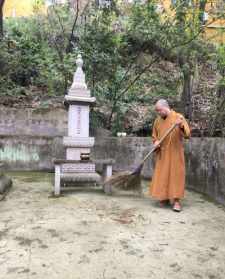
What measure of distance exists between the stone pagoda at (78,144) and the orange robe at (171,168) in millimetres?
1384

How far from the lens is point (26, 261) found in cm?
280

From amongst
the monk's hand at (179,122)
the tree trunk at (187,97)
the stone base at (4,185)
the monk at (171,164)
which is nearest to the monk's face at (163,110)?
the monk at (171,164)

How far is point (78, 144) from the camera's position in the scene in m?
5.86

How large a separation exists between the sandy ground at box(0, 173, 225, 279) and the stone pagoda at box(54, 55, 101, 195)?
51cm

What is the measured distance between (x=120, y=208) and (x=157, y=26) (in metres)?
4.71

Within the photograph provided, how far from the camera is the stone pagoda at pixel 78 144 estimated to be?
5.71 m

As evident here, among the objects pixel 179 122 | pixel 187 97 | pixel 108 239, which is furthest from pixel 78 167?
pixel 187 97

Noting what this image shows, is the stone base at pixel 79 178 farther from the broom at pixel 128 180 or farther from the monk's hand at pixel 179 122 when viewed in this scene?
the monk's hand at pixel 179 122

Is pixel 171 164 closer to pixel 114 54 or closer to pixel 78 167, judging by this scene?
pixel 78 167

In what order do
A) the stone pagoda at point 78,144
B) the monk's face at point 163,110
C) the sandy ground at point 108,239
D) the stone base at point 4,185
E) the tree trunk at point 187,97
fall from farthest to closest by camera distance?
1. the tree trunk at point 187,97
2. the stone pagoda at point 78,144
3. the stone base at point 4,185
4. the monk's face at point 163,110
5. the sandy ground at point 108,239

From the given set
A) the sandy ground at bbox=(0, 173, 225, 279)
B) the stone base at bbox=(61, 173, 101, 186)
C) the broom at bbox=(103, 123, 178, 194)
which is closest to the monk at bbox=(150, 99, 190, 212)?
the sandy ground at bbox=(0, 173, 225, 279)

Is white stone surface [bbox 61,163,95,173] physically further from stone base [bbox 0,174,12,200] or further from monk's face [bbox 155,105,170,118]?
monk's face [bbox 155,105,170,118]

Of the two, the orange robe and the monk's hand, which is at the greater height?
the monk's hand

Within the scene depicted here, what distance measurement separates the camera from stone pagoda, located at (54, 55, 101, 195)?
5707 mm
